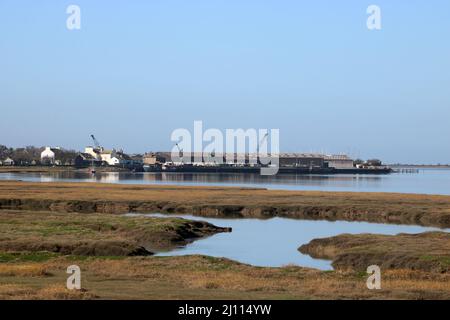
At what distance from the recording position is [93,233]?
46406 millimetres

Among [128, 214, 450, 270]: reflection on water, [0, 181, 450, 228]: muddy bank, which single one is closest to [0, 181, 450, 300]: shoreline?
[0, 181, 450, 228]: muddy bank

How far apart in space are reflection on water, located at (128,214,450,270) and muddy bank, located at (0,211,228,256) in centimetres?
191

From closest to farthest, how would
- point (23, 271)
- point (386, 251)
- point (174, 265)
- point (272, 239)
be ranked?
point (23, 271)
point (174, 265)
point (386, 251)
point (272, 239)

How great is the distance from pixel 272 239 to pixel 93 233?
1203 cm

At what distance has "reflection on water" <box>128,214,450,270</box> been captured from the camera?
40406mm

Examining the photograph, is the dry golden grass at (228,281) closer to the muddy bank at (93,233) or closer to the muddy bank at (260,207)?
the muddy bank at (93,233)

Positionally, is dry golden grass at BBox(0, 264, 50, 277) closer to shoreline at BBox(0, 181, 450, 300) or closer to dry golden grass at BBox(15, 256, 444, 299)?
shoreline at BBox(0, 181, 450, 300)

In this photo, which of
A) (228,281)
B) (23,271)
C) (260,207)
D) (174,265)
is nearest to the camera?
(228,281)

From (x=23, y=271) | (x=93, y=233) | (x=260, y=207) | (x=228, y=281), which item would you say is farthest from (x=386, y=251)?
(x=260, y=207)

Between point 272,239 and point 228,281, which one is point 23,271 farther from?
point 272,239

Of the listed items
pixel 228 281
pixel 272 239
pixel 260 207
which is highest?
pixel 228 281

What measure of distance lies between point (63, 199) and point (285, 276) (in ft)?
173
